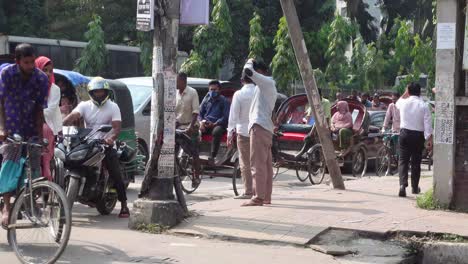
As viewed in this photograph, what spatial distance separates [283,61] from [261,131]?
17.0 m

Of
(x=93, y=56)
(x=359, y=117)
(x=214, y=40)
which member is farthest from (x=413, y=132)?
(x=214, y=40)

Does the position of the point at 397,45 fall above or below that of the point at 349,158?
above

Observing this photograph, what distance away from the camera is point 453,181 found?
9398 mm

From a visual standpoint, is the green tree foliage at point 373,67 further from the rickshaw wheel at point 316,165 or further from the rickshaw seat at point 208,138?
the rickshaw seat at point 208,138

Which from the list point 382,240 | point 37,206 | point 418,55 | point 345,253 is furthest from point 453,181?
point 418,55

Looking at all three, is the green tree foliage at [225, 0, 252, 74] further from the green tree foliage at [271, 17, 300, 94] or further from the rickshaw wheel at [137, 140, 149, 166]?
the rickshaw wheel at [137, 140, 149, 166]

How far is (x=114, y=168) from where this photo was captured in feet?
29.4

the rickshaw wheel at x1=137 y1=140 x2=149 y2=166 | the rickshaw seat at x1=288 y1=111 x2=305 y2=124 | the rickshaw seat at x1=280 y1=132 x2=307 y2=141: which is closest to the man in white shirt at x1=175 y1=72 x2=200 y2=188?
the rickshaw wheel at x1=137 y1=140 x2=149 y2=166

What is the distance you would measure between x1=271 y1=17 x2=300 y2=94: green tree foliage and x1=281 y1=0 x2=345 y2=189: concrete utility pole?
14379 mm

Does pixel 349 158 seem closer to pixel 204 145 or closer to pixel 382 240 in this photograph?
pixel 204 145

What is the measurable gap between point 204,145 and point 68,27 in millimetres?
22981

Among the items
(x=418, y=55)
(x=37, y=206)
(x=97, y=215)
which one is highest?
(x=418, y=55)

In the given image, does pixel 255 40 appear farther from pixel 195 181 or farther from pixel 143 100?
pixel 195 181

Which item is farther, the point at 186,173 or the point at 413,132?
the point at 186,173
